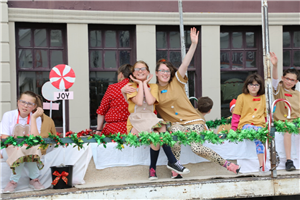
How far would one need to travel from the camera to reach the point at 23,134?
4.25 meters

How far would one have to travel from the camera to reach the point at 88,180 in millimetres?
4285

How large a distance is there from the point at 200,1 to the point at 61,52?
3.83 metres

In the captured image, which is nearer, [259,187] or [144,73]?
[259,187]

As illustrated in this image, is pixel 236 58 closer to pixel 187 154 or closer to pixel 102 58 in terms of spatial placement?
pixel 102 58

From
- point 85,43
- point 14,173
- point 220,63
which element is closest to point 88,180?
point 14,173

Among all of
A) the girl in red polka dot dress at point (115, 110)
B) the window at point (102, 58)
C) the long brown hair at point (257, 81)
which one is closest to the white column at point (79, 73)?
the window at point (102, 58)

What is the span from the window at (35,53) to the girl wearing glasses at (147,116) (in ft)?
16.0

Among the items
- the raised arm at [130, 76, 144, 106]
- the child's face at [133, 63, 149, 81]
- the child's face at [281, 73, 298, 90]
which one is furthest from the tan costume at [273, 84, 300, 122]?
the raised arm at [130, 76, 144, 106]

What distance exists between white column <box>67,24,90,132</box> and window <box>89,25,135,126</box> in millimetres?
224

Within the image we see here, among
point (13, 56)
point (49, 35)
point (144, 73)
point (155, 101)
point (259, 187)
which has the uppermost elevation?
point (49, 35)

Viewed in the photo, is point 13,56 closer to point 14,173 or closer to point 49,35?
point 49,35

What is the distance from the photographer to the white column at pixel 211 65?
9266 millimetres

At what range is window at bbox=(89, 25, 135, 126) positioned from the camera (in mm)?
8977

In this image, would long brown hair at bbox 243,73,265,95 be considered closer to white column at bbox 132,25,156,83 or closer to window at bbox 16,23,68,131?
white column at bbox 132,25,156,83
